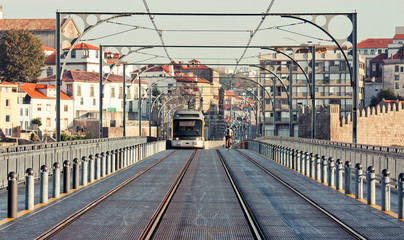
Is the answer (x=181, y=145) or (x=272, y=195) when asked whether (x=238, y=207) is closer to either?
(x=272, y=195)

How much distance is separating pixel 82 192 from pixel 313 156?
10238 millimetres

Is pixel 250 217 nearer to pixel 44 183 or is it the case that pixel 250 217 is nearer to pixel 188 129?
pixel 44 183

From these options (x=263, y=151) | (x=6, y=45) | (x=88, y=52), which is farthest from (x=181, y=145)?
(x=88, y=52)

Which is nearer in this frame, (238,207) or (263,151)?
(238,207)

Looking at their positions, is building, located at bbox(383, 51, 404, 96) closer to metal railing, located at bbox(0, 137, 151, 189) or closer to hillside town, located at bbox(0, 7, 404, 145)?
hillside town, located at bbox(0, 7, 404, 145)

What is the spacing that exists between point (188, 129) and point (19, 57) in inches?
3047

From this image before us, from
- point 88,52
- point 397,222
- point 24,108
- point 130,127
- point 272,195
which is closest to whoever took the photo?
point 397,222

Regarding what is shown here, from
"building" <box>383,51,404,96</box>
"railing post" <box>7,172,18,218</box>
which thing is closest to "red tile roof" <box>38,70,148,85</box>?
"building" <box>383,51,404,96</box>

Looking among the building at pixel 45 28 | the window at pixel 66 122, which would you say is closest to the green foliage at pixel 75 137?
the window at pixel 66 122

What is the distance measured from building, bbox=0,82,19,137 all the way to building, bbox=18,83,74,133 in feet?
10.8

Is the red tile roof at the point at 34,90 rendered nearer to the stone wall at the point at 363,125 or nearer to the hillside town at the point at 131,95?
the hillside town at the point at 131,95

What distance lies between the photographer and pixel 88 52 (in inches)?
5664

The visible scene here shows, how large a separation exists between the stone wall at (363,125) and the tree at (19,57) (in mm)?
61649

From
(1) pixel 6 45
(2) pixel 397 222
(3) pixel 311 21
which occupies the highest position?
(1) pixel 6 45
